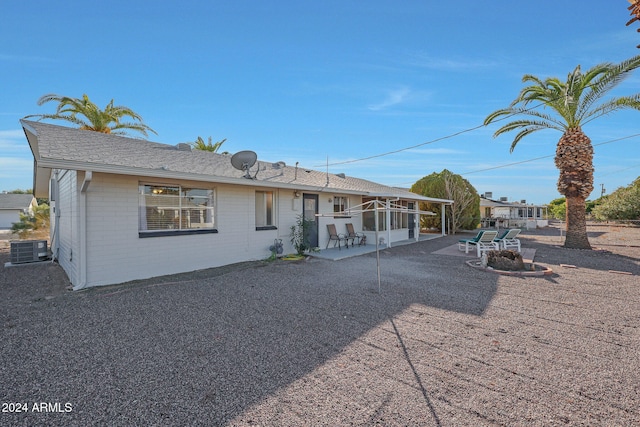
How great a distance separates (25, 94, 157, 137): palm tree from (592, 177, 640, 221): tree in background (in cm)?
3795

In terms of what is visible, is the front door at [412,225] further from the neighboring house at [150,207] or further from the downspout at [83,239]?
the downspout at [83,239]

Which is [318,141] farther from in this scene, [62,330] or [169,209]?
[62,330]

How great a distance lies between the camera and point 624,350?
136 inches

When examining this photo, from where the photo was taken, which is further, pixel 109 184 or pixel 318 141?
pixel 318 141

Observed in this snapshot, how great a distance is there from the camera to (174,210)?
25.1ft

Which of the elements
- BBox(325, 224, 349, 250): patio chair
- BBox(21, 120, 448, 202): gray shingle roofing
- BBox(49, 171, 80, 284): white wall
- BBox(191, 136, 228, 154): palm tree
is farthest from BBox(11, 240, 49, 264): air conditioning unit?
BBox(191, 136, 228, 154): palm tree

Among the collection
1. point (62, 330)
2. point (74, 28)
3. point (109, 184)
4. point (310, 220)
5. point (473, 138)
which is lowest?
point (62, 330)

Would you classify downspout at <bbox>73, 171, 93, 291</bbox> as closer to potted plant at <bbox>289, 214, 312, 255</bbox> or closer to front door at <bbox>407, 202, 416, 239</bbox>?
potted plant at <bbox>289, 214, 312, 255</bbox>

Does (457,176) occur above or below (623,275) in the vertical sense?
above

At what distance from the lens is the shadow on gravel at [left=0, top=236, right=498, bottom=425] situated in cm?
254

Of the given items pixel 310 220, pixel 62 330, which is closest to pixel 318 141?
pixel 310 220

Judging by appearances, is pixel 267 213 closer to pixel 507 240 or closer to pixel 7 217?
pixel 507 240

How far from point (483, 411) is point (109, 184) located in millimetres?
7741

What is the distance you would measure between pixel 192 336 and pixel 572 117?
1598cm
